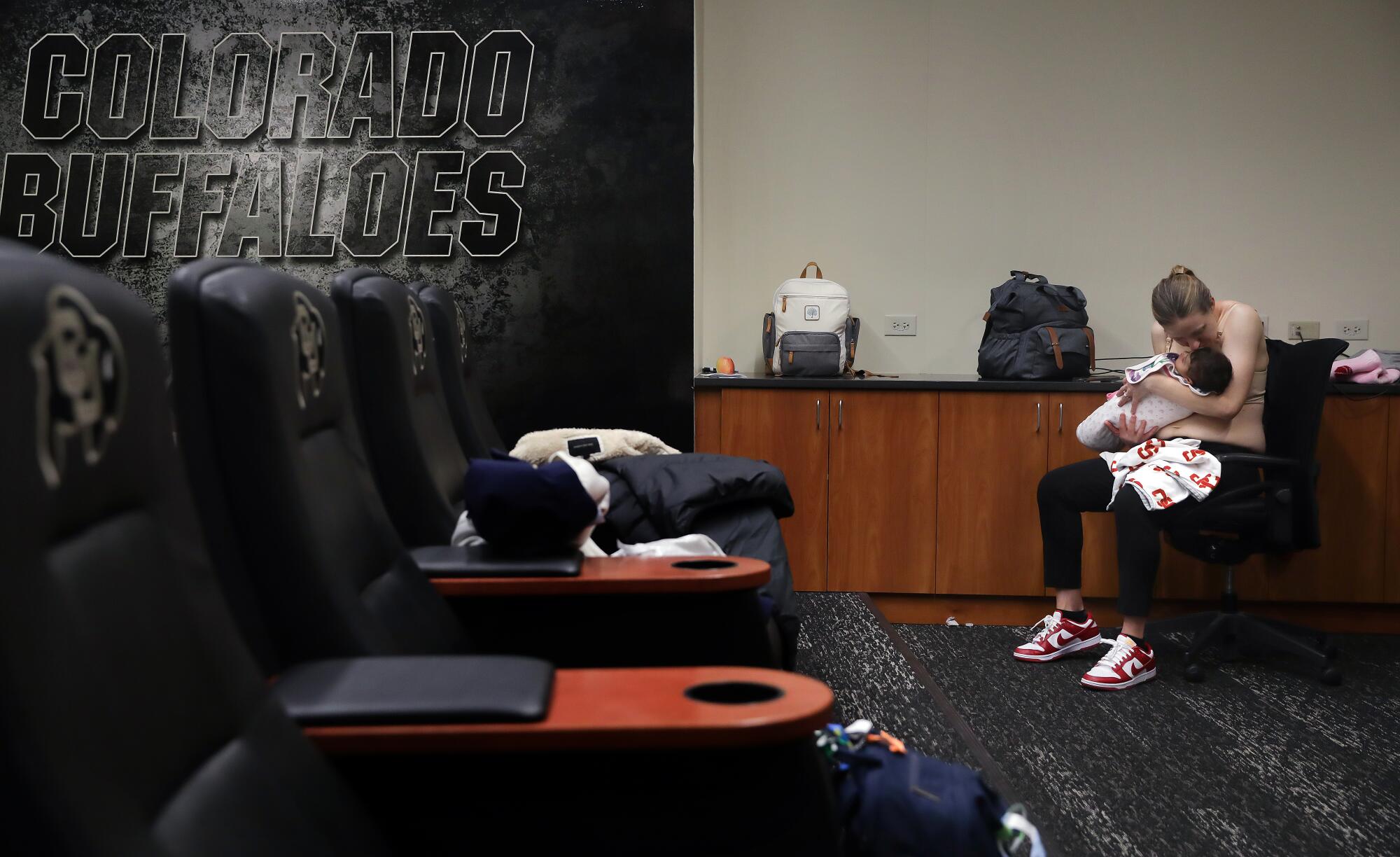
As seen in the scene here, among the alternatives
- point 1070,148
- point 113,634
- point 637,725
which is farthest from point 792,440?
point 113,634

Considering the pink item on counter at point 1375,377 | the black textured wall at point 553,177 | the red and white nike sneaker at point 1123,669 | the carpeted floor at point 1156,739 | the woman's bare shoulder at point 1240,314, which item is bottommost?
the carpeted floor at point 1156,739

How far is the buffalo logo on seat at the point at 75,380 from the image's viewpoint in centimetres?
59

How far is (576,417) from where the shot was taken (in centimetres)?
378

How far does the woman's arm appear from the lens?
309cm

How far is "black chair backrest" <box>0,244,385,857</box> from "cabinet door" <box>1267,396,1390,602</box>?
12.5 ft

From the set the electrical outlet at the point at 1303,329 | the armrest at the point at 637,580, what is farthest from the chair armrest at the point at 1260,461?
the armrest at the point at 637,580

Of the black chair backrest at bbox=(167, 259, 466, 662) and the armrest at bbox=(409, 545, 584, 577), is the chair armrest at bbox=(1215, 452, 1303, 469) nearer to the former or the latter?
the armrest at bbox=(409, 545, 584, 577)

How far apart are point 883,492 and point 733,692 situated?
293cm

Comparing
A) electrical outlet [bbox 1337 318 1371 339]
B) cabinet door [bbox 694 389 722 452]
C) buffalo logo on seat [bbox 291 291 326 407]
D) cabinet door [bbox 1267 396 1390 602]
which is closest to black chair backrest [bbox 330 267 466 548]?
buffalo logo on seat [bbox 291 291 326 407]

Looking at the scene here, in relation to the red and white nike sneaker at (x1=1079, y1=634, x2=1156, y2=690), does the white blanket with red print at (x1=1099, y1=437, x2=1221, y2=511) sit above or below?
above

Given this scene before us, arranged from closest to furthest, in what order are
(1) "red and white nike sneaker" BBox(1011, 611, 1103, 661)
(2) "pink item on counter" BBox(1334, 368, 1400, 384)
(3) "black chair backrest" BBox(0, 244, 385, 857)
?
(3) "black chair backrest" BBox(0, 244, 385, 857), (1) "red and white nike sneaker" BBox(1011, 611, 1103, 661), (2) "pink item on counter" BBox(1334, 368, 1400, 384)

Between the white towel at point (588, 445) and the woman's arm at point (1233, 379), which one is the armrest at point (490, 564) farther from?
the woman's arm at point (1233, 379)

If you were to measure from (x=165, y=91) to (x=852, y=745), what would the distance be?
374 cm

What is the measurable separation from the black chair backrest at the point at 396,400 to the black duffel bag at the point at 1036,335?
2612mm
